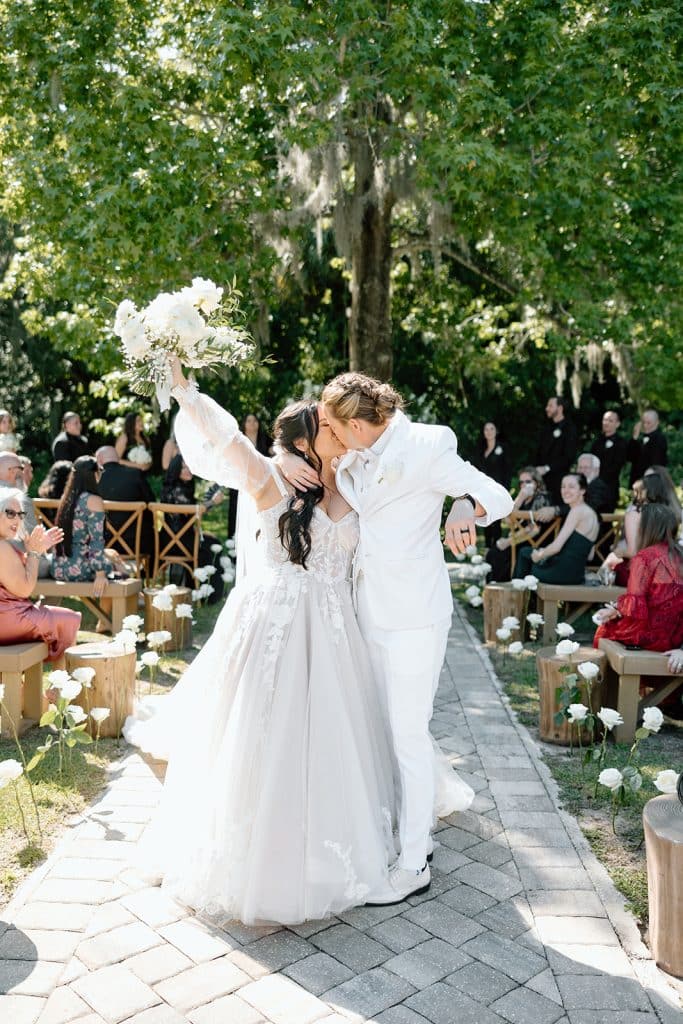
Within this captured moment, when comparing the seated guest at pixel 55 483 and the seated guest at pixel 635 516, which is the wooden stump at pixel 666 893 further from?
the seated guest at pixel 55 483

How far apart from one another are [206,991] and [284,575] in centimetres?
148

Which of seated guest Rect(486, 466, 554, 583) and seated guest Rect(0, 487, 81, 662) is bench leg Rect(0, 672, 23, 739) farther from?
seated guest Rect(486, 466, 554, 583)

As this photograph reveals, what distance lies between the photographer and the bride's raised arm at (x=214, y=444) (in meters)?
3.55

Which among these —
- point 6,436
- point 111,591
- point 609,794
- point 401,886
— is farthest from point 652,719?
point 6,436

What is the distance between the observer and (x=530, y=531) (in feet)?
27.8

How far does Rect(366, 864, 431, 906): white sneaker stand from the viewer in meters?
3.52

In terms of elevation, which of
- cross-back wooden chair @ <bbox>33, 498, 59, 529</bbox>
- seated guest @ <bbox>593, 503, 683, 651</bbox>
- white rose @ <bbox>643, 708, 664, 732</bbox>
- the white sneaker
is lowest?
the white sneaker

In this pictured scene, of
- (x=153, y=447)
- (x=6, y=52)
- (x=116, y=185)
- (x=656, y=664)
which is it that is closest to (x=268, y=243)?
(x=116, y=185)

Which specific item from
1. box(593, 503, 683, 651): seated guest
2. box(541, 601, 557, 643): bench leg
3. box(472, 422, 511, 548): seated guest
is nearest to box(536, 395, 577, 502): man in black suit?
box(472, 422, 511, 548): seated guest

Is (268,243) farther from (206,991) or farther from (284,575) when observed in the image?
(206,991)

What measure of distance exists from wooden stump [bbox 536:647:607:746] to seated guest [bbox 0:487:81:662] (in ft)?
8.98

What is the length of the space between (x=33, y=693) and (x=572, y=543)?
427cm

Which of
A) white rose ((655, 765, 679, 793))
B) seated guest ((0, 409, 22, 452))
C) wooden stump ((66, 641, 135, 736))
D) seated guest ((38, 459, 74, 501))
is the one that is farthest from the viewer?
seated guest ((0, 409, 22, 452))

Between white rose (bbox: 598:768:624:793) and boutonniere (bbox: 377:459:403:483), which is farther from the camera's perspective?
white rose (bbox: 598:768:624:793)
